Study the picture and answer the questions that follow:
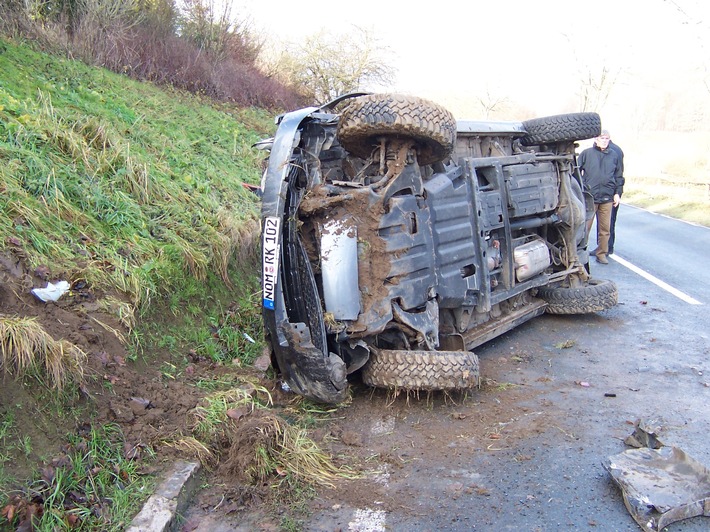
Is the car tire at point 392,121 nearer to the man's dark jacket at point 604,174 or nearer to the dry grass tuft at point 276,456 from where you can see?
the dry grass tuft at point 276,456

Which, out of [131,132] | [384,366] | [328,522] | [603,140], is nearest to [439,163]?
[384,366]

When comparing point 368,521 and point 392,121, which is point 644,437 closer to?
point 368,521

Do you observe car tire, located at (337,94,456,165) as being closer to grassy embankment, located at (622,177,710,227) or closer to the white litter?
the white litter

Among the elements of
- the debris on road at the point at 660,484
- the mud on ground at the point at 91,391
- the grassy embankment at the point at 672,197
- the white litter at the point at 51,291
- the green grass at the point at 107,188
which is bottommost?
the grassy embankment at the point at 672,197

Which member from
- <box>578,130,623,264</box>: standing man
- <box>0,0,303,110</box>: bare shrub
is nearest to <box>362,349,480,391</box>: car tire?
<box>578,130,623,264</box>: standing man

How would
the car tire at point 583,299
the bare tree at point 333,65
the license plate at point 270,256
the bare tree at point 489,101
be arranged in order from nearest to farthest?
the license plate at point 270,256 → the car tire at point 583,299 → the bare tree at point 333,65 → the bare tree at point 489,101

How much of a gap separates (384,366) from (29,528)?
2.32 m

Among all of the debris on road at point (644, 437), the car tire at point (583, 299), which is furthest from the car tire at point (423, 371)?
the car tire at point (583, 299)

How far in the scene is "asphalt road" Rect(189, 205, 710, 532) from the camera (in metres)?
3.02

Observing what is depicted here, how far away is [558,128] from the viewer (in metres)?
6.29

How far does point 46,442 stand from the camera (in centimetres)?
295

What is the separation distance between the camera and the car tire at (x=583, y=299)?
6137mm

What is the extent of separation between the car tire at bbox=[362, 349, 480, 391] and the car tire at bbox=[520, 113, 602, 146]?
127 inches

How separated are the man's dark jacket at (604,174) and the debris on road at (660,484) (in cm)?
649
